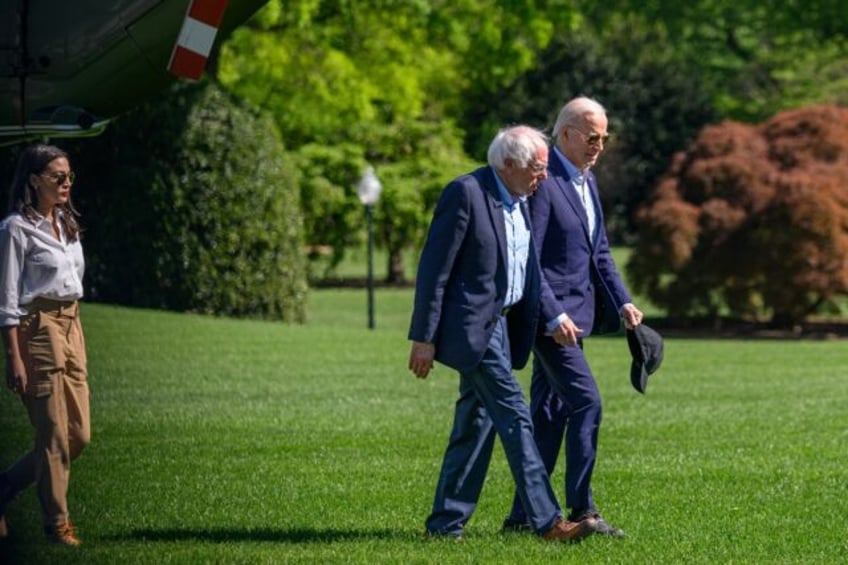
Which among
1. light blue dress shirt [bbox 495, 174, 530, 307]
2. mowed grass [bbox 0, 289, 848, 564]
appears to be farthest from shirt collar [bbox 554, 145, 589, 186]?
mowed grass [bbox 0, 289, 848, 564]

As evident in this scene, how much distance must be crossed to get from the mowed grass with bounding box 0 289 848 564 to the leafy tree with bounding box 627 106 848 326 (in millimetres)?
7130

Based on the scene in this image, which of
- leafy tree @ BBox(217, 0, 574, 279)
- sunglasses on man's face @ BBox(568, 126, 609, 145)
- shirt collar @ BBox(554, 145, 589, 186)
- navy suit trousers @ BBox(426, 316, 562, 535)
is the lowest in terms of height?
navy suit trousers @ BBox(426, 316, 562, 535)

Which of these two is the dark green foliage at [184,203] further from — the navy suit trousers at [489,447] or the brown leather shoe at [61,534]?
the brown leather shoe at [61,534]

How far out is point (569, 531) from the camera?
8.59 metres

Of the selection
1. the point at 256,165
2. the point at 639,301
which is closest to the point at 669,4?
the point at 639,301

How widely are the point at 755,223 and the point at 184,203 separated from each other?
9710 mm

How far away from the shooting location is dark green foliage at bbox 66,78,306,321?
2542cm

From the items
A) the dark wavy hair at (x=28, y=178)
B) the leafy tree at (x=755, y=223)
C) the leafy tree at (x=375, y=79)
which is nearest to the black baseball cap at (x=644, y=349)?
the dark wavy hair at (x=28, y=178)

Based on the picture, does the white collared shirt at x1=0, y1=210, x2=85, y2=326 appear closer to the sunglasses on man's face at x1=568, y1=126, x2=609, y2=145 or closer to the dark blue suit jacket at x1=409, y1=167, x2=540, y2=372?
the dark blue suit jacket at x1=409, y1=167, x2=540, y2=372

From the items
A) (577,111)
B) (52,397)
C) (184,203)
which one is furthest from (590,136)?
(184,203)

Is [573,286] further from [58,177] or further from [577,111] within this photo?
[58,177]

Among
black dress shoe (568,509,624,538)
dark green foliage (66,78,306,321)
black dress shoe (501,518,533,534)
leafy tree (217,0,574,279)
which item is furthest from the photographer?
leafy tree (217,0,574,279)

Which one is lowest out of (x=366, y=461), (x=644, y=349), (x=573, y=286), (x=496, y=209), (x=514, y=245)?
(x=366, y=461)

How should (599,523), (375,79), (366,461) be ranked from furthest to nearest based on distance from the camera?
(375,79) → (366,461) → (599,523)
